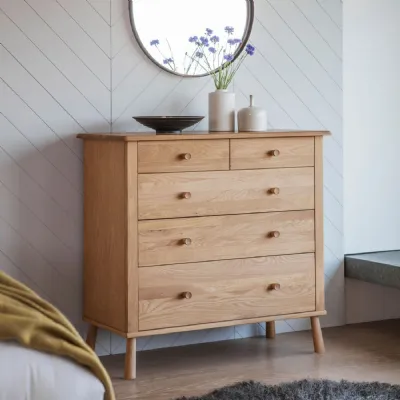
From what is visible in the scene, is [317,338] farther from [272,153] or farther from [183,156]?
[183,156]

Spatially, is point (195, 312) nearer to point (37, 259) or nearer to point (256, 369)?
point (256, 369)

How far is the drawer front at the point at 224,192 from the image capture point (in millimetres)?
3693

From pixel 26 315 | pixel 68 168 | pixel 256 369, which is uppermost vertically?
pixel 68 168

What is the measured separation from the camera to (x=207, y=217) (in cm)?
381

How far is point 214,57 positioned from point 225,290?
113cm

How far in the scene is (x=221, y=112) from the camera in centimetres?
403

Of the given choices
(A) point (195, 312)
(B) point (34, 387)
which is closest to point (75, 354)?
(B) point (34, 387)

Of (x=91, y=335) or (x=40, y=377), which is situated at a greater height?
(x=40, y=377)

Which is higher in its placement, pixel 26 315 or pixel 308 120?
pixel 308 120

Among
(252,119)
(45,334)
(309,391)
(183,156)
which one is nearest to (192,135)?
(183,156)

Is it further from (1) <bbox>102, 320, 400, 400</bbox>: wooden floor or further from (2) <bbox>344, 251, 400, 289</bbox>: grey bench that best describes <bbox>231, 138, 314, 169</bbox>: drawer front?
(1) <bbox>102, 320, 400, 400</bbox>: wooden floor

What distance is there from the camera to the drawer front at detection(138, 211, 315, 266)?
3711 millimetres

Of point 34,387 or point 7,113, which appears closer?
point 34,387

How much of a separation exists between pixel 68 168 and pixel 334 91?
146 cm
